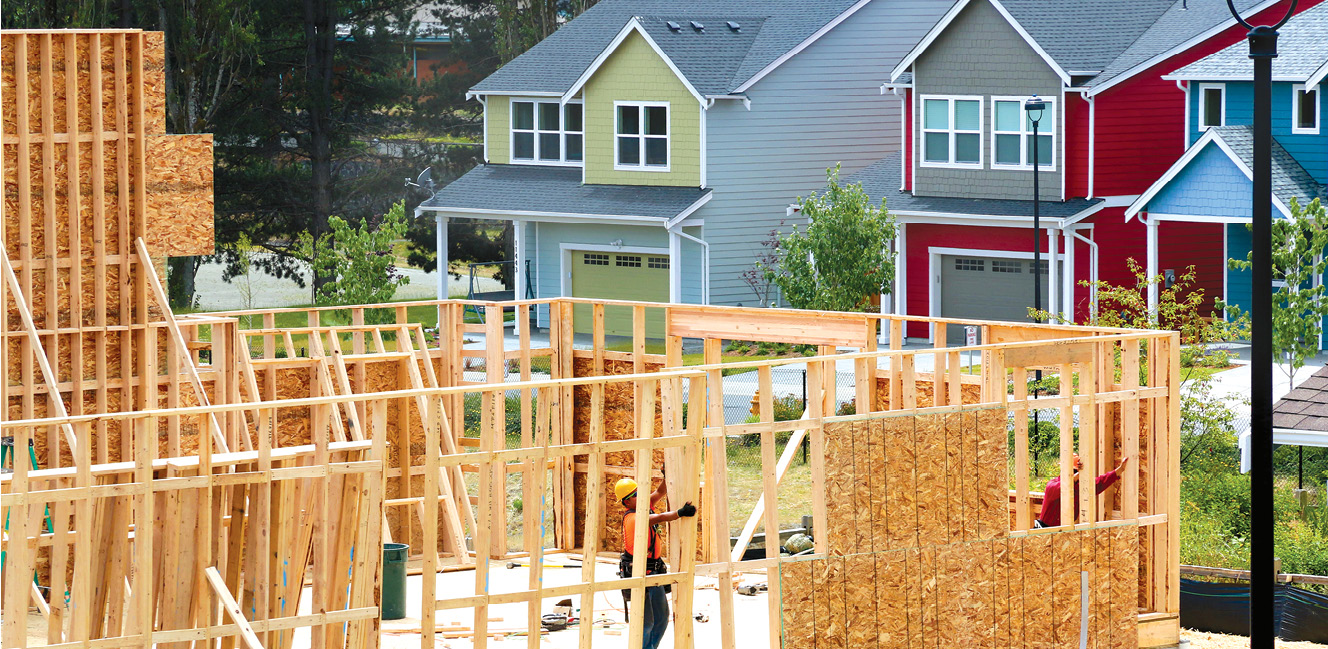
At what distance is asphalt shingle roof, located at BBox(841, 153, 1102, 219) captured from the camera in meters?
32.8

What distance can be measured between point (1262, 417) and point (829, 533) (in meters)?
3.81

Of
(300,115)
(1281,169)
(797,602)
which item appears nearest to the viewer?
(797,602)

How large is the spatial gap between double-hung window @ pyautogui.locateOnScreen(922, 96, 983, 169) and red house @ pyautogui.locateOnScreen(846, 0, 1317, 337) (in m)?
0.03

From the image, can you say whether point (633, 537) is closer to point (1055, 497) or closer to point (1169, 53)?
point (1055, 497)

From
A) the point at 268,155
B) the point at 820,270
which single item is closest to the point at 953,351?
the point at 820,270

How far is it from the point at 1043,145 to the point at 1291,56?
5086mm

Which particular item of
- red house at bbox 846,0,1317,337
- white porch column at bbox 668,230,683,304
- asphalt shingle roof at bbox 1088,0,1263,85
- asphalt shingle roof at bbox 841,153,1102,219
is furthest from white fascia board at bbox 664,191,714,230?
asphalt shingle roof at bbox 1088,0,1263,85

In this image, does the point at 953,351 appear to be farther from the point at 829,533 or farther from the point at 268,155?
the point at 268,155

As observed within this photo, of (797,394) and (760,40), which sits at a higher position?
(760,40)

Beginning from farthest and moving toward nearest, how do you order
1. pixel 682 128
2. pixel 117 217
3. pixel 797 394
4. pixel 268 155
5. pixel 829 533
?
pixel 268 155 < pixel 682 128 < pixel 797 394 < pixel 117 217 < pixel 829 533

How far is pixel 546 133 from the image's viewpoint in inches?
1603

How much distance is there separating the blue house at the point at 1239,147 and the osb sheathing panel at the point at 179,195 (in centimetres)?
1913

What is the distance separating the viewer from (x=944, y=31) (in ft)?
113

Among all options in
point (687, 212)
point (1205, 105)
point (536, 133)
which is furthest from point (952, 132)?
point (536, 133)
